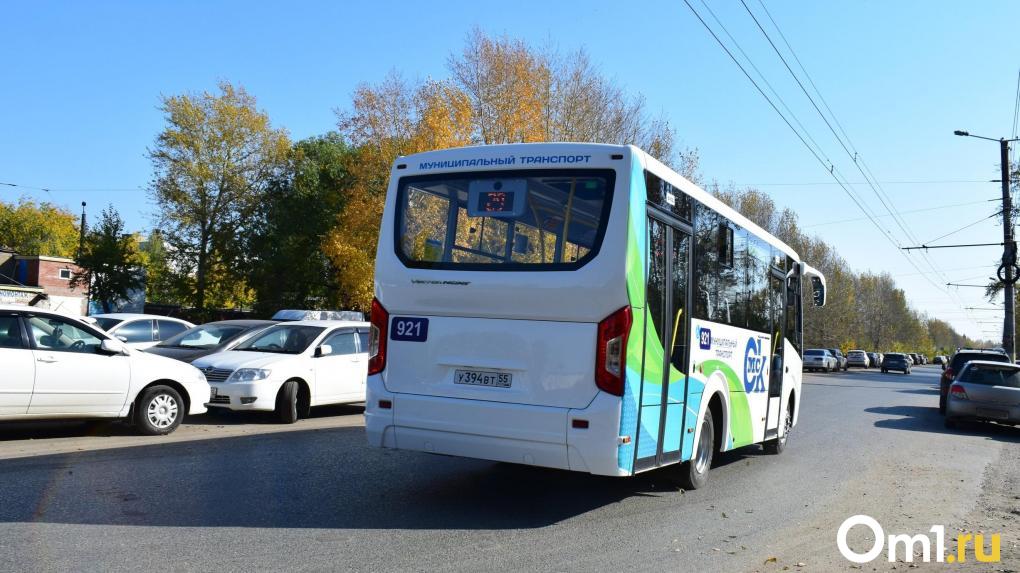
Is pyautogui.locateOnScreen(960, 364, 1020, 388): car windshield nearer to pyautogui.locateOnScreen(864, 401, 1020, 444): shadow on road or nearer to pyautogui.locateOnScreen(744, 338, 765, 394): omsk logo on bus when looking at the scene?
pyautogui.locateOnScreen(864, 401, 1020, 444): shadow on road

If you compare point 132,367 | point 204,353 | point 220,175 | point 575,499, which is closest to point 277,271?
point 220,175

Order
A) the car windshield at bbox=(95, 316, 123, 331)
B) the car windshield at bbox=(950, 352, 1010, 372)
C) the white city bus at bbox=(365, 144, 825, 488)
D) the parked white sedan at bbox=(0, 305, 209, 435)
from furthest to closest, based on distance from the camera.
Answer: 1. the car windshield at bbox=(950, 352, 1010, 372)
2. the car windshield at bbox=(95, 316, 123, 331)
3. the parked white sedan at bbox=(0, 305, 209, 435)
4. the white city bus at bbox=(365, 144, 825, 488)

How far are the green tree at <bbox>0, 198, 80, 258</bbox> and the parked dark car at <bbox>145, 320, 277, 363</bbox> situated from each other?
67.6m

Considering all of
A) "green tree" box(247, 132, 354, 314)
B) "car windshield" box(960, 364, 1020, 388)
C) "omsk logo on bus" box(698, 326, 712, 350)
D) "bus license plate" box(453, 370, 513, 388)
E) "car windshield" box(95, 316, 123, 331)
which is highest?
"green tree" box(247, 132, 354, 314)

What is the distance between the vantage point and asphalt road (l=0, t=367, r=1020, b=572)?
5.68 metres

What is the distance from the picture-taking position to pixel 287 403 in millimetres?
13016

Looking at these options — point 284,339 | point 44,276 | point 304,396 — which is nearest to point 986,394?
point 304,396

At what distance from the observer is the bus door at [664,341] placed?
23.1 ft

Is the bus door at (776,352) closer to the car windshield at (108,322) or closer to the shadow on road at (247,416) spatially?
the shadow on road at (247,416)

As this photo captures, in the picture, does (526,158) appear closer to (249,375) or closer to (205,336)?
(249,375)

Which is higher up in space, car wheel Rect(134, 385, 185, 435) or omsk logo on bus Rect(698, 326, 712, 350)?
omsk logo on bus Rect(698, 326, 712, 350)

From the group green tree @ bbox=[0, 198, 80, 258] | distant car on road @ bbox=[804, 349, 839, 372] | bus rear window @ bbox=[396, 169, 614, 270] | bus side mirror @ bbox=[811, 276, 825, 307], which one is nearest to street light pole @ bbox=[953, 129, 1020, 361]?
bus side mirror @ bbox=[811, 276, 825, 307]

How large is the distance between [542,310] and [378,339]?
1.64 metres

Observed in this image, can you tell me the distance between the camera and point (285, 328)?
46.9 ft
